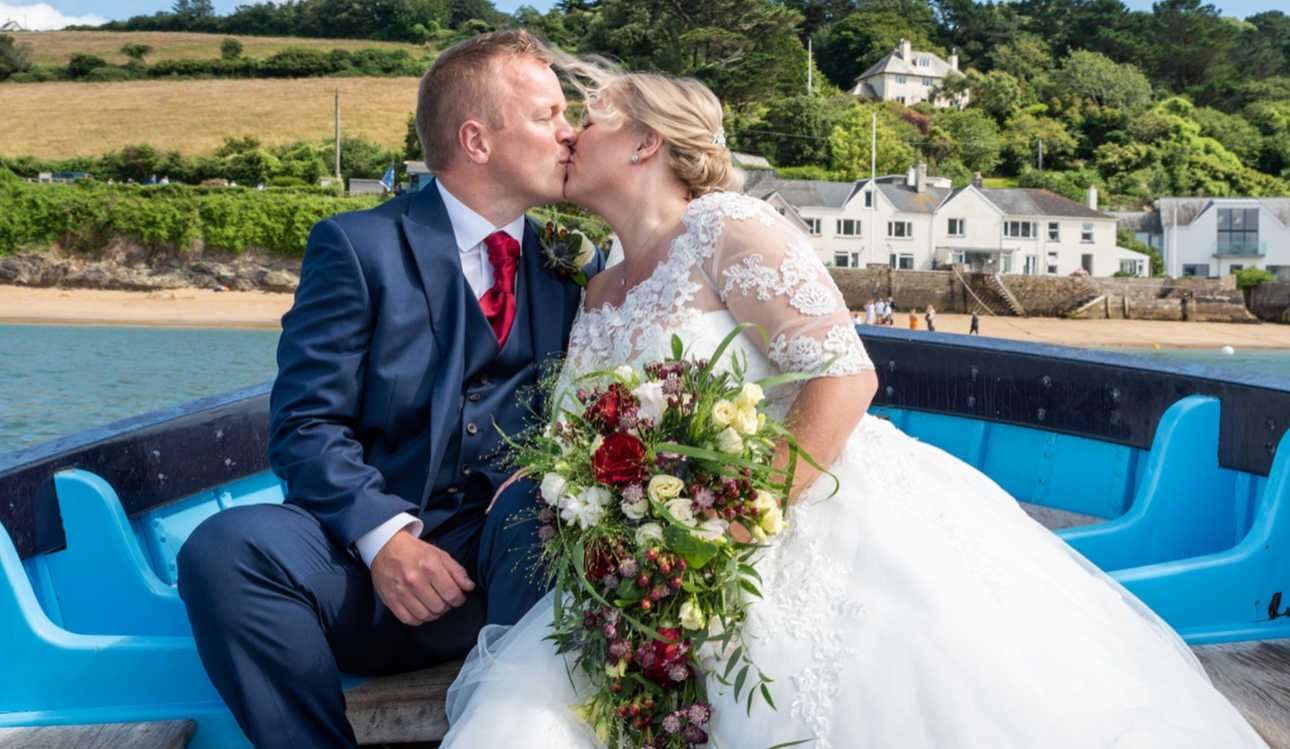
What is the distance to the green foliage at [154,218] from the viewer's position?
49.9m

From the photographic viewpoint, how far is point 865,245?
59219 millimetres

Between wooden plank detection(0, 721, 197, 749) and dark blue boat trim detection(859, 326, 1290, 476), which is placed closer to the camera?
wooden plank detection(0, 721, 197, 749)

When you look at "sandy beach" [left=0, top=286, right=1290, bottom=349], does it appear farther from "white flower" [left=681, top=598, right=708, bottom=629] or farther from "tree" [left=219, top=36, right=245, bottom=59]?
"tree" [left=219, top=36, right=245, bottom=59]

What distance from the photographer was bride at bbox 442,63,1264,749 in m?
2.09

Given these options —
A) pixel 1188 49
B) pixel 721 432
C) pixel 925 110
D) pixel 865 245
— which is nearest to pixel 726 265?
pixel 721 432

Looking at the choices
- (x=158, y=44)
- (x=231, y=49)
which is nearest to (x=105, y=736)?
(x=231, y=49)

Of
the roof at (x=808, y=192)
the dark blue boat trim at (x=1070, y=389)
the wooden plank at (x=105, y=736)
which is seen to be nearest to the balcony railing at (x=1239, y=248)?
the roof at (x=808, y=192)

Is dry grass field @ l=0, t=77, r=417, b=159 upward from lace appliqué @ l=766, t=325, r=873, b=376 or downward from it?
upward

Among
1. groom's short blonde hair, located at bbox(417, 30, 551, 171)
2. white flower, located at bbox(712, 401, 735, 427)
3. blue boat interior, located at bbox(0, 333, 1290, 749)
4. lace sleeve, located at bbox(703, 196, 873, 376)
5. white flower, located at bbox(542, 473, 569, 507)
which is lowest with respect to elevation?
blue boat interior, located at bbox(0, 333, 1290, 749)

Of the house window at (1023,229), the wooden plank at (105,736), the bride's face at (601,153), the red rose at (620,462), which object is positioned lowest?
the wooden plank at (105,736)

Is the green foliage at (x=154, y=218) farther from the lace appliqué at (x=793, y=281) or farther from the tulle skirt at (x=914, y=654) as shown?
the tulle skirt at (x=914, y=654)

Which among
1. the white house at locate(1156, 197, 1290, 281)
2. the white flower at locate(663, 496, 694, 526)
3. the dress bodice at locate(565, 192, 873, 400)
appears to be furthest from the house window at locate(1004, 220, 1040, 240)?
the white flower at locate(663, 496, 694, 526)

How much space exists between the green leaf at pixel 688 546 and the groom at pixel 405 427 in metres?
0.56

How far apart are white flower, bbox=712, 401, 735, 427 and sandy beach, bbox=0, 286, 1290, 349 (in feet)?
140
